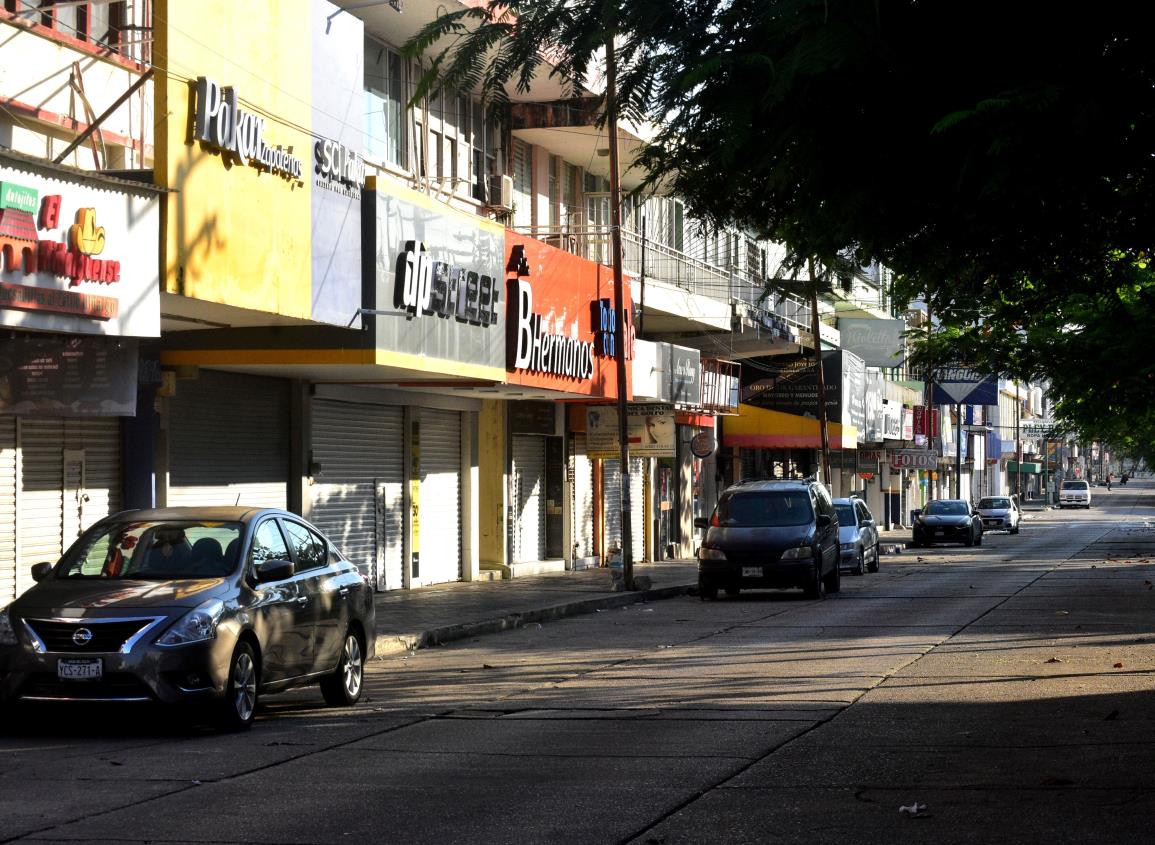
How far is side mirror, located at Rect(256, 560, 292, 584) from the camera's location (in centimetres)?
1224

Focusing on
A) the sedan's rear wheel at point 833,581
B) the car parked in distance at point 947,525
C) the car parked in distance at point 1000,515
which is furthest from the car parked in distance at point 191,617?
the car parked in distance at point 1000,515

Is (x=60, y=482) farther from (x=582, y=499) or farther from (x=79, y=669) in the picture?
(x=582, y=499)

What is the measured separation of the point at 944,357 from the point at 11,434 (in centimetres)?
1830

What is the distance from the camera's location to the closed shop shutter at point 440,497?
29031mm

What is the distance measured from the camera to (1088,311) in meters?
25.6

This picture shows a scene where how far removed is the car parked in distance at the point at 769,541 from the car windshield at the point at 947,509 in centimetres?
2505

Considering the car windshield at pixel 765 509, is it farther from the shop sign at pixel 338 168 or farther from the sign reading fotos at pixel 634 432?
the shop sign at pixel 338 168

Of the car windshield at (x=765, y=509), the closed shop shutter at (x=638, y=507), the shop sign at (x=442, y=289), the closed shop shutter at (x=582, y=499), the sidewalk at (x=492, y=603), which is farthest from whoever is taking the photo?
the closed shop shutter at (x=638, y=507)

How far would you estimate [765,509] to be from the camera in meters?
27.8

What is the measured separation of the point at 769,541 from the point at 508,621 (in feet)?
20.1

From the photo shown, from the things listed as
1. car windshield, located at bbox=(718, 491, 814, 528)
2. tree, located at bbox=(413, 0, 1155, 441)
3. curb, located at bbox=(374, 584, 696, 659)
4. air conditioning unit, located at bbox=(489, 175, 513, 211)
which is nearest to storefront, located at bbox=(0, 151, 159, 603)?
curb, located at bbox=(374, 584, 696, 659)

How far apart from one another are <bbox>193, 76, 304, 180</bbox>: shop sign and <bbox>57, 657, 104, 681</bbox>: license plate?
713 cm

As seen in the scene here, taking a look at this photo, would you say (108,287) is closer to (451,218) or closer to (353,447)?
(451,218)

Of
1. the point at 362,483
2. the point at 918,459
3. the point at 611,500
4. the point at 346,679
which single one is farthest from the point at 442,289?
the point at 918,459
